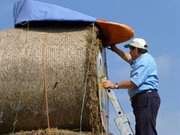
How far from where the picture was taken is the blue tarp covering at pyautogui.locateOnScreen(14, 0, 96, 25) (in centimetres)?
629

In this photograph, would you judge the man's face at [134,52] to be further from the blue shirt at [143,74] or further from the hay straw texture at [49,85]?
the hay straw texture at [49,85]

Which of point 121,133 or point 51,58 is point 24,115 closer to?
point 51,58

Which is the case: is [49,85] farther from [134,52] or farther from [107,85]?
[134,52]

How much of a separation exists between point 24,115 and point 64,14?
47.9 inches

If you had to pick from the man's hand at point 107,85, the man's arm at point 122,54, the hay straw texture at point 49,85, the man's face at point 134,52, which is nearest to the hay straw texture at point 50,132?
the hay straw texture at point 49,85

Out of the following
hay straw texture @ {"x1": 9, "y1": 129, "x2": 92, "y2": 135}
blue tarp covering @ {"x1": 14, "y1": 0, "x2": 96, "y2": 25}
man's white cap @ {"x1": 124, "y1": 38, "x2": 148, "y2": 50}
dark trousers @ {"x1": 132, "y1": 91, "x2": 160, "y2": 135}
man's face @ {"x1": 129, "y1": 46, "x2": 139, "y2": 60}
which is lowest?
hay straw texture @ {"x1": 9, "y1": 129, "x2": 92, "y2": 135}

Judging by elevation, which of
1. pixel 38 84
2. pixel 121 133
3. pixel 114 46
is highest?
pixel 114 46

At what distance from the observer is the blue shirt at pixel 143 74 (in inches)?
239

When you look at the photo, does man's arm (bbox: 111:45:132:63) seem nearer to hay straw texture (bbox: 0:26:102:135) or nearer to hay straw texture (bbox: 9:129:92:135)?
hay straw texture (bbox: 0:26:102:135)

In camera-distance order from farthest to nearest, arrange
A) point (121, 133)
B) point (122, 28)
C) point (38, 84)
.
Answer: point (122, 28) → point (121, 133) → point (38, 84)

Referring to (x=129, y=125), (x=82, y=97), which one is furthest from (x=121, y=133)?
(x=82, y=97)

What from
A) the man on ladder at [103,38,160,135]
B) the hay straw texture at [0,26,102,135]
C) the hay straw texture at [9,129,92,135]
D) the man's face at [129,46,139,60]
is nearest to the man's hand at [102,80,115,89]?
the man on ladder at [103,38,160,135]

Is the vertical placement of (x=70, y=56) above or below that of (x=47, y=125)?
above

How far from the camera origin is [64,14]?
632cm
